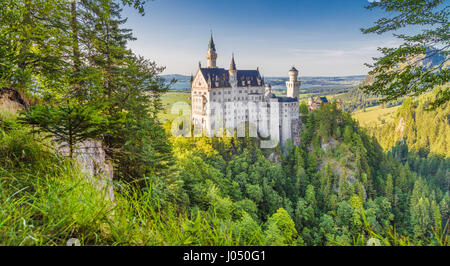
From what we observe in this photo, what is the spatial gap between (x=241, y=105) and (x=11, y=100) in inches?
1863

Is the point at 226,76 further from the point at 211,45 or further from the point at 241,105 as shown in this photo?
the point at 211,45

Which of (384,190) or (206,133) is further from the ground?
(206,133)

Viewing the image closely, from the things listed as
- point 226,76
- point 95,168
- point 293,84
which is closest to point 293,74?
point 293,84

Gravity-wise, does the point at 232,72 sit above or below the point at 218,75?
above

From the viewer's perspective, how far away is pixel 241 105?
171 ft

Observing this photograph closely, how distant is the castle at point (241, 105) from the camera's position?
48.2 metres

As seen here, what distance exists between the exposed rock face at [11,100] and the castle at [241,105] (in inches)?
1566

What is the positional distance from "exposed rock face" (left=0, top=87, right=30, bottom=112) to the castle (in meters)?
39.8

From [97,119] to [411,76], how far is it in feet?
23.3

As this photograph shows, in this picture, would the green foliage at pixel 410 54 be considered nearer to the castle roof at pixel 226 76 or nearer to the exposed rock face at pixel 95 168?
the exposed rock face at pixel 95 168

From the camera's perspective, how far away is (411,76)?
554 centimetres

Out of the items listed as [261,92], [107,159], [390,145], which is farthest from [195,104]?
[390,145]
